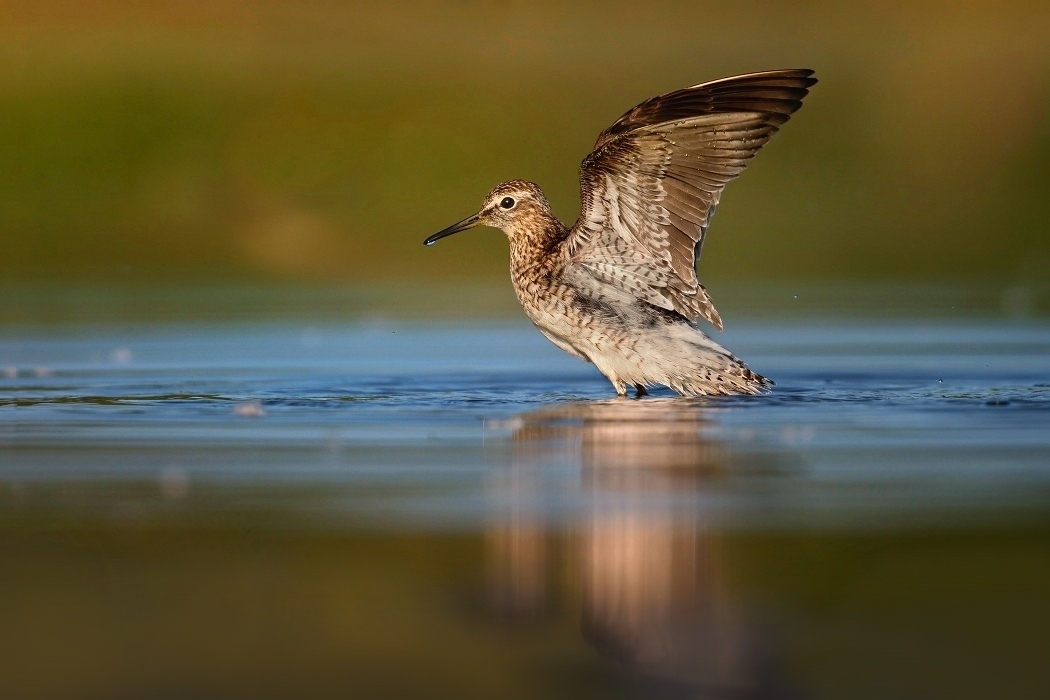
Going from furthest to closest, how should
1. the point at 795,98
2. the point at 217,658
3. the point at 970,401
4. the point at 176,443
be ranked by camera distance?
the point at 795,98 < the point at 970,401 < the point at 176,443 < the point at 217,658

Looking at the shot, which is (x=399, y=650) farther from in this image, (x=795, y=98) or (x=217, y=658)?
(x=795, y=98)

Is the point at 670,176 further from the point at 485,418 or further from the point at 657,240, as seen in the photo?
the point at 485,418

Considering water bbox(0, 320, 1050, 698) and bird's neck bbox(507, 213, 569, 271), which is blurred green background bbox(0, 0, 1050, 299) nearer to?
bird's neck bbox(507, 213, 569, 271)

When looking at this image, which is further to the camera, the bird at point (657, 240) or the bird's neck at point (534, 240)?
the bird's neck at point (534, 240)

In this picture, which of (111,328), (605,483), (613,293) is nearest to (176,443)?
(605,483)

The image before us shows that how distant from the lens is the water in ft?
14.6

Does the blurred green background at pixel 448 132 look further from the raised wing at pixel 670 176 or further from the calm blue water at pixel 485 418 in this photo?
the raised wing at pixel 670 176

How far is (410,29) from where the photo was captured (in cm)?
2916

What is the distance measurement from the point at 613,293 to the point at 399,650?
6.08 meters

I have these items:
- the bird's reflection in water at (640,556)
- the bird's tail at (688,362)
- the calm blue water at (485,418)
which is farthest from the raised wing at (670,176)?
the bird's reflection in water at (640,556)

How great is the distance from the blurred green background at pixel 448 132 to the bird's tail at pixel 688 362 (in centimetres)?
858

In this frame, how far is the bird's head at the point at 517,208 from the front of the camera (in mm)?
11430

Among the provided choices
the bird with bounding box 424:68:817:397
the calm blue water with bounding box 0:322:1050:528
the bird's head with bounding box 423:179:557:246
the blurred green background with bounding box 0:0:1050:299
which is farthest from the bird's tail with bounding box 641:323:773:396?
the blurred green background with bounding box 0:0:1050:299

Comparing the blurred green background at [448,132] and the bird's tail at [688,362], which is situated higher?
the blurred green background at [448,132]
